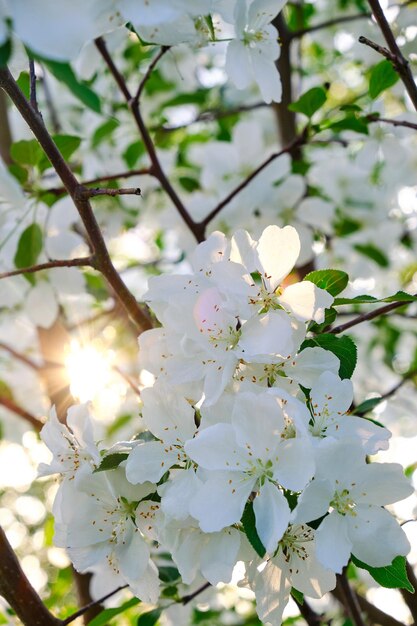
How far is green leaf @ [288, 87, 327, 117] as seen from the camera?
1362 millimetres

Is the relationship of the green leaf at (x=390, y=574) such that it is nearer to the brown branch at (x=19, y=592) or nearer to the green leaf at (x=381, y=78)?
the brown branch at (x=19, y=592)

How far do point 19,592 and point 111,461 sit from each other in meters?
0.28

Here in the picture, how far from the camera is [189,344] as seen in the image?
35.0 inches

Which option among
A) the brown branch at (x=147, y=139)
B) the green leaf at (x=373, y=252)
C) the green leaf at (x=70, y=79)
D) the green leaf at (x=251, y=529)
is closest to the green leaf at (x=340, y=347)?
the green leaf at (x=251, y=529)

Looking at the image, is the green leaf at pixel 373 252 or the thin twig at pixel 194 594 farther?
the green leaf at pixel 373 252

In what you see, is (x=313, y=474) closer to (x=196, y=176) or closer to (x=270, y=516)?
(x=270, y=516)

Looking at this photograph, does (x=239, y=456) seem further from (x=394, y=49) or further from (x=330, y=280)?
(x=394, y=49)

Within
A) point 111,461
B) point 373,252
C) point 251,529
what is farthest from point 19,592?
point 373,252

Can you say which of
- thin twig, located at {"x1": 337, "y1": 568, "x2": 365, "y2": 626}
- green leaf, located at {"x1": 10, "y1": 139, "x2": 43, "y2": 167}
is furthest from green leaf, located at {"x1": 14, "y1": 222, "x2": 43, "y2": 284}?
thin twig, located at {"x1": 337, "y1": 568, "x2": 365, "y2": 626}

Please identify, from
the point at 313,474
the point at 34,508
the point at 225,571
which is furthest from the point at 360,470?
the point at 34,508

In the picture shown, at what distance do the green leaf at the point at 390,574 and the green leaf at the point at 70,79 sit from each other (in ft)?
1.79

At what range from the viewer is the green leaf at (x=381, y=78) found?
133 cm

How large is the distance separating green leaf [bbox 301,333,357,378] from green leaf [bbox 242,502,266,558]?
193mm

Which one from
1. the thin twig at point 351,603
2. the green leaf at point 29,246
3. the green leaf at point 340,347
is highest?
the green leaf at point 29,246
